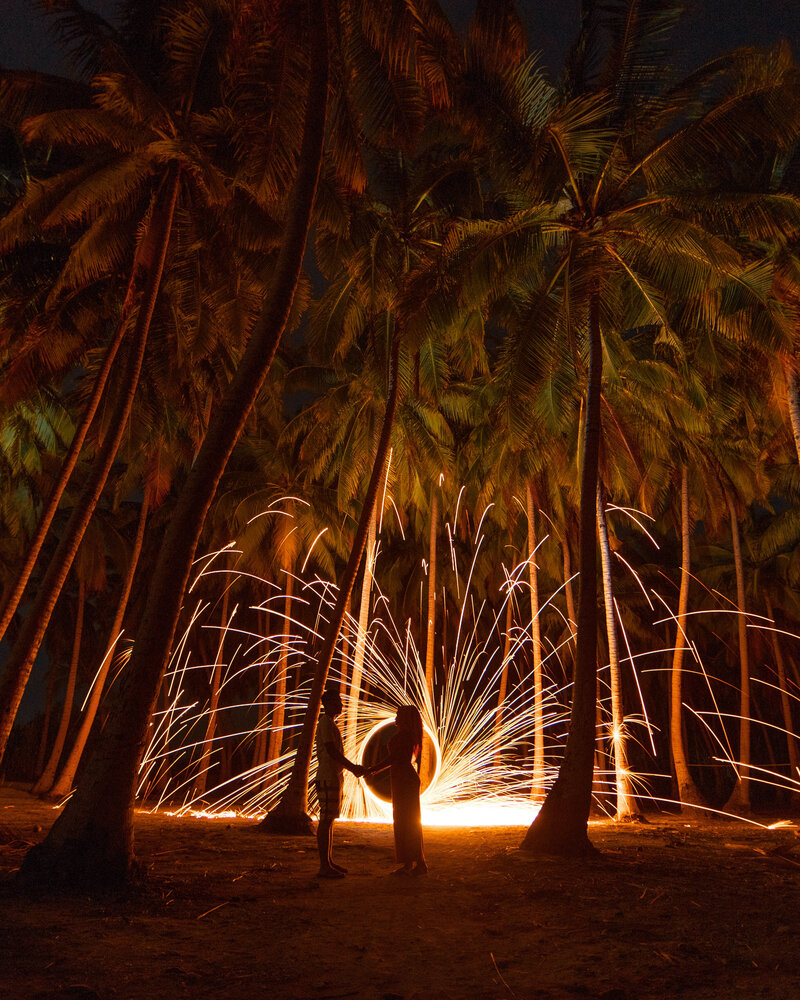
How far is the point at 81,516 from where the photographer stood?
39.2ft

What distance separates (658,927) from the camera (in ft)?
20.5

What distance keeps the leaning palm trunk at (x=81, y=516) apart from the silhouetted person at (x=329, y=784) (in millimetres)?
4601

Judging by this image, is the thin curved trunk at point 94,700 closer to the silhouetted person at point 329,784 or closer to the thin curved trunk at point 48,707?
the silhouetted person at point 329,784

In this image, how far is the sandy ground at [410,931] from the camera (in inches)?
189

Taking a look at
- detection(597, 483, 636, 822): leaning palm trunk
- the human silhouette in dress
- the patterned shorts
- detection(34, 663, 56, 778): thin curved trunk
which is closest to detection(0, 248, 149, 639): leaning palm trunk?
the patterned shorts

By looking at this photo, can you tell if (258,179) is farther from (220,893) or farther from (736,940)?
(736,940)

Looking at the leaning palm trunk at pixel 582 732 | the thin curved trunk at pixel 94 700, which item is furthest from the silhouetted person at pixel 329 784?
the thin curved trunk at pixel 94 700

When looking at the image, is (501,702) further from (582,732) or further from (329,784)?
(329,784)

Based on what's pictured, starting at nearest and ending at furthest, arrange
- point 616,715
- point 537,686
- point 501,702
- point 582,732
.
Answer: point 582,732, point 616,715, point 537,686, point 501,702

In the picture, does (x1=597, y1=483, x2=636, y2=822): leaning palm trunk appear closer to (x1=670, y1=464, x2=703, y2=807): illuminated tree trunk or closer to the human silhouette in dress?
(x1=670, y1=464, x2=703, y2=807): illuminated tree trunk

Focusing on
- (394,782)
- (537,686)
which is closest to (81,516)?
(394,782)

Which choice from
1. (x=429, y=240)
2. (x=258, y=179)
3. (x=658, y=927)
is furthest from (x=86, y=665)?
(x=658, y=927)

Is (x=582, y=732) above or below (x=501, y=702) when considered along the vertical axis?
below

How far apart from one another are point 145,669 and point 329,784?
7.03 ft
